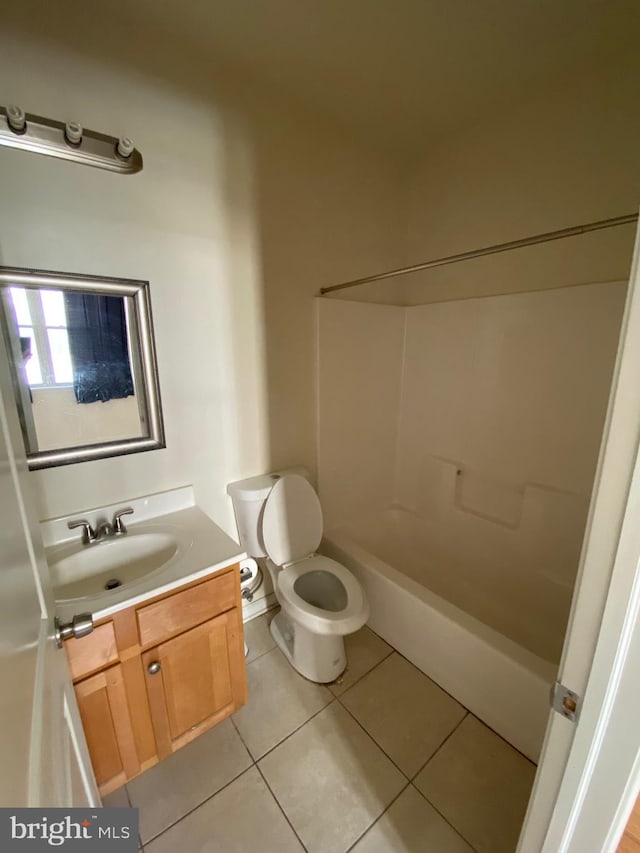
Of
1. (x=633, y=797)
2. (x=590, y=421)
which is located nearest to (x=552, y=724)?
(x=633, y=797)

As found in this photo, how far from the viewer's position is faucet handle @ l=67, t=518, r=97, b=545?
1219 mm

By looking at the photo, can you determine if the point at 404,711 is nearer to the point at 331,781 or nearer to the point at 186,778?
the point at 331,781

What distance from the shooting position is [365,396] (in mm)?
2102

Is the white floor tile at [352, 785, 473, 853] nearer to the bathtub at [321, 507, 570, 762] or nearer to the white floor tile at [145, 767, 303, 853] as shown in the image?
the white floor tile at [145, 767, 303, 853]

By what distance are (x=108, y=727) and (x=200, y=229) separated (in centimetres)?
177

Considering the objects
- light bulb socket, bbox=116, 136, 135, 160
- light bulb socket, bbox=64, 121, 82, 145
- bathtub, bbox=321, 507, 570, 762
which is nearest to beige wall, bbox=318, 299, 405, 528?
bathtub, bbox=321, 507, 570, 762

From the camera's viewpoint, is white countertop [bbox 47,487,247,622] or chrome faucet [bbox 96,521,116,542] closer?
white countertop [bbox 47,487,247,622]

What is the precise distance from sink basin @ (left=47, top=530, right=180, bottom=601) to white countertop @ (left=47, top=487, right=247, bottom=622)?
28 mm

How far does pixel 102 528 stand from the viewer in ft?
4.16

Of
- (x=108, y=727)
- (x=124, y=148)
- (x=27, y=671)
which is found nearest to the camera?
(x=27, y=671)

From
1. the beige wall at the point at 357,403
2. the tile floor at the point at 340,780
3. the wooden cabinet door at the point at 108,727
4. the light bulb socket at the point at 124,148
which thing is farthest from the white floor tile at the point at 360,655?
the light bulb socket at the point at 124,148

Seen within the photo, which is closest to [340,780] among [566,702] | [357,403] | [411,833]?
[411,833]

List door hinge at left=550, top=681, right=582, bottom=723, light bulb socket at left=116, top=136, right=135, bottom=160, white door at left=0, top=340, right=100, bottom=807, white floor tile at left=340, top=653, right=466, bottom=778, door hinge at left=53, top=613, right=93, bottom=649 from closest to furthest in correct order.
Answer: white door at left=0, top=340, right=100, bottom=807, door hinge at left=550, top=681, right=582, bottom=723, door hinge at left=53, top=613, right=93, bottom=649, light bulb socket at left=116, top=136, right=135, bottom=160, white floor tile at left=340, top=653, right=466, bottom=778

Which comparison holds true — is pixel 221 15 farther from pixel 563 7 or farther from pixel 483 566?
pixel 483 566
